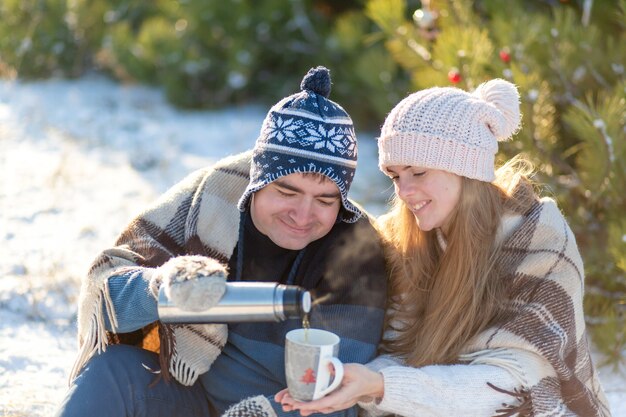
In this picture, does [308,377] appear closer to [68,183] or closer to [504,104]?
[504,104]

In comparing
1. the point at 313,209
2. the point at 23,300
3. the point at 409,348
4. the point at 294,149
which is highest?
the point at 294,149

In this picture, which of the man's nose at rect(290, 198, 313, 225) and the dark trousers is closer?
the dark trousers

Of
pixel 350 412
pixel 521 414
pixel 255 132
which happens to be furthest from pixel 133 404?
pixel 255 132

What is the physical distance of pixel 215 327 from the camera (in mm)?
2494

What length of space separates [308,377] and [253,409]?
1.22 ft

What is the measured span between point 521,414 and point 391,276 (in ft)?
1.89

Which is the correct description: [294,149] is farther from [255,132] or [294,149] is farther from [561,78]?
[255,132]

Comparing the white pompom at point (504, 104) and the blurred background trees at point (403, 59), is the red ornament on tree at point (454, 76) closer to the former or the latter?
the blurred background trees at point (403, 59)

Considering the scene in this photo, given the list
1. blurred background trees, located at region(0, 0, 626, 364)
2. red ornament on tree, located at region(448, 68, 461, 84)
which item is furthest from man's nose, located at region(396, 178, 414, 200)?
red ornament on tree, located at region(448, 68, 461, 84)

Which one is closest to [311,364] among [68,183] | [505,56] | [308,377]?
[308,377]

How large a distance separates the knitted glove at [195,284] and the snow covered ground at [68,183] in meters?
0.79

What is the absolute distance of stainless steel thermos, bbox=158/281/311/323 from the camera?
2.08m

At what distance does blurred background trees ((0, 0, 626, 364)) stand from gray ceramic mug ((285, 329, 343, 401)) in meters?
1.24

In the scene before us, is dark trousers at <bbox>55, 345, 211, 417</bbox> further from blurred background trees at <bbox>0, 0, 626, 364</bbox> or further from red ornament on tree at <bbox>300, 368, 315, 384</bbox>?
blurred background trees at <bbox>0, 0, 626, 364</bbox>
